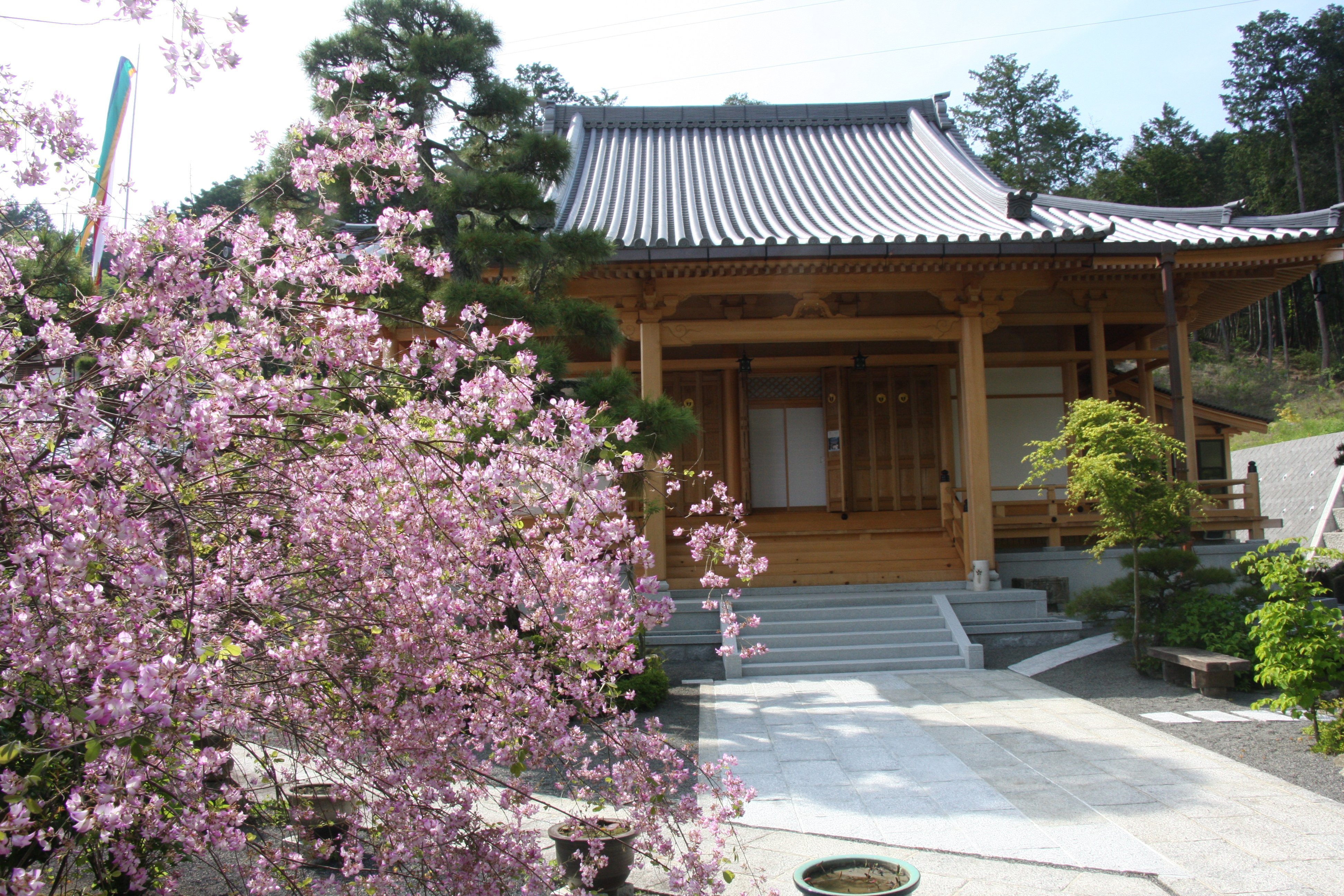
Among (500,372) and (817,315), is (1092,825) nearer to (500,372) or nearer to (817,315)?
(500,372)

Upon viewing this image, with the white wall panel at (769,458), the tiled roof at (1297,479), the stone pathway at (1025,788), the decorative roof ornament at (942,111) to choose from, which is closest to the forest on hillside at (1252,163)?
the tiled roof at (1297,479)

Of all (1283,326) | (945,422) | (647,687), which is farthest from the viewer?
(1283,326)

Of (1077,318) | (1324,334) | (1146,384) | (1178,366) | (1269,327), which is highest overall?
(1269,327)

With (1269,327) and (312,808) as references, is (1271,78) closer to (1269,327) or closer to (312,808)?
(1269,327)

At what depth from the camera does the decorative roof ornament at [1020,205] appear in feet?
33.0

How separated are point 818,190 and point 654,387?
4.91m

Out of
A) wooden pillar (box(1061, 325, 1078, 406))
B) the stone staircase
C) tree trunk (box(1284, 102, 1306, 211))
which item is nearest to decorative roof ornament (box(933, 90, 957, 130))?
wooden pillar (box(1061, 325, 1078, 406))

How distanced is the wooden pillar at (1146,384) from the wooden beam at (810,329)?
13.9 feet

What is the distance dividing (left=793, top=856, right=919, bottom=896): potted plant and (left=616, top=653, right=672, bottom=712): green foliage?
3.66 metres

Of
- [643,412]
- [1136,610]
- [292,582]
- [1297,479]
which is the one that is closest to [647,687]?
[643,412]

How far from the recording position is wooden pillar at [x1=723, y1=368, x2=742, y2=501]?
12.6m

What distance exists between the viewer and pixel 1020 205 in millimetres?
10086

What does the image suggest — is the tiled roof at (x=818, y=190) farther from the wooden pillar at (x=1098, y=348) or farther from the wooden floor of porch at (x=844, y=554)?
the wooden floor of porch at (x=844, y=554)

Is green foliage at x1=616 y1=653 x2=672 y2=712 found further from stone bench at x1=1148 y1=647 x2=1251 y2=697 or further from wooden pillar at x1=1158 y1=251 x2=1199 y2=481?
wooden pillar at x1=1158 y1=251 x2=1199 y2=481
